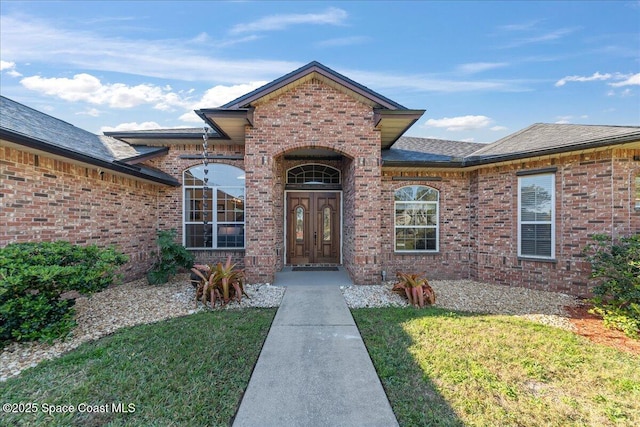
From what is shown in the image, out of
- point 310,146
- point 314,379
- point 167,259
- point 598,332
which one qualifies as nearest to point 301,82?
point 310,146

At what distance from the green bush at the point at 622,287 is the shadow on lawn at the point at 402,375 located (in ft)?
10.5

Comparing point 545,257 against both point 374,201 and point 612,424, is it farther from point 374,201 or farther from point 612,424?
point 612,424

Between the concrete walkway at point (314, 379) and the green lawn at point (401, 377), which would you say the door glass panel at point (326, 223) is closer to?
the concrete walkway at point (314, 379)

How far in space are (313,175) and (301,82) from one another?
11.3 ft

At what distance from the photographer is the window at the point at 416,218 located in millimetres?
8719

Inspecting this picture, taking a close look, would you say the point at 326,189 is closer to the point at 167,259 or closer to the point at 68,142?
the point at 167,259

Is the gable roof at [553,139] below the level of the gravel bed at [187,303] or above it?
above

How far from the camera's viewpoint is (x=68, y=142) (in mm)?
6180

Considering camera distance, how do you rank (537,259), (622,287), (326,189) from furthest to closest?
(326,189), (537,259), (622,287)

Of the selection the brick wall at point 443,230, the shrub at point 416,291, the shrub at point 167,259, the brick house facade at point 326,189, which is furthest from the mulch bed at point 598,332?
the shrub at point 167,259

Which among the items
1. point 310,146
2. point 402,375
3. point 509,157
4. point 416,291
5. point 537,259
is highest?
point 310,146

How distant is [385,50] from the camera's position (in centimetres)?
1114

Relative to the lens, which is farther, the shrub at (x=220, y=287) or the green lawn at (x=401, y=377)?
the shrub at (x=220, y=287)

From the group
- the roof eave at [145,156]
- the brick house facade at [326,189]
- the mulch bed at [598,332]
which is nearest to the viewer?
the mulch bed at [598,332]
